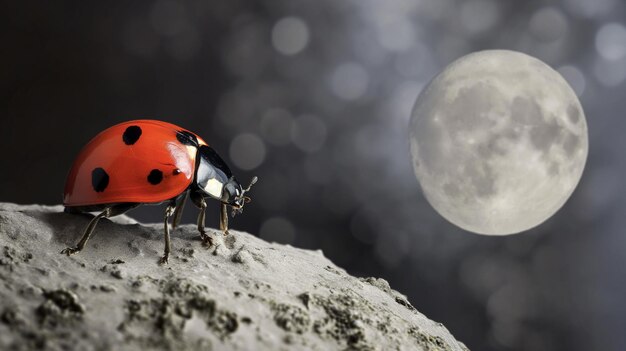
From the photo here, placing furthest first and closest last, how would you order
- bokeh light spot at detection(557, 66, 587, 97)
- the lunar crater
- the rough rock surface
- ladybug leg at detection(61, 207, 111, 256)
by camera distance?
bokeh light spot at detection(557, 66, 587, 97)
the lunar crater
ladybug leg at detection(61, 207, 111, 256)
the rough rock surface

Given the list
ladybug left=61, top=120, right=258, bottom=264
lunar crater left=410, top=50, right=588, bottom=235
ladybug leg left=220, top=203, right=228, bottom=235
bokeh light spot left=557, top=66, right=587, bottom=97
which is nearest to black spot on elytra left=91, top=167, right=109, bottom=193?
ladybug left=61, top=120, right=258, bottom=264

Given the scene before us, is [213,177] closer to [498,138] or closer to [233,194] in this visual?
[233,194]

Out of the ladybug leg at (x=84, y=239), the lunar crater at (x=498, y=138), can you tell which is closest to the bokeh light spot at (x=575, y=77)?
the lunar crater at (x=498, y=138)

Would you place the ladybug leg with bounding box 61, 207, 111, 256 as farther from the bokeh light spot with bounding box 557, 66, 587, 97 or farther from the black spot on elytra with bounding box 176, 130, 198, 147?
the bokeh light spot with bounding box 557, 66, 587, 97

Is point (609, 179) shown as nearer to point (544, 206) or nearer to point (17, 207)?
point (544, 206)

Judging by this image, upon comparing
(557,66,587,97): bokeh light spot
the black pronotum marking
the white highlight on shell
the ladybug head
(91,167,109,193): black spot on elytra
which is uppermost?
(557,66,587,97): bokeh light spot

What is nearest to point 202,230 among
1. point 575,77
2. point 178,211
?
point 178,211

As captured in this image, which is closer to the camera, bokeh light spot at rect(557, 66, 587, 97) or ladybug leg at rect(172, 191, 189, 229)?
ladybug leg at rect(172, 191, 189, 229)

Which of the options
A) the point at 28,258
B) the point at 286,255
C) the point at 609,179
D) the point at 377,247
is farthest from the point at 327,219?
the point at 28,258
